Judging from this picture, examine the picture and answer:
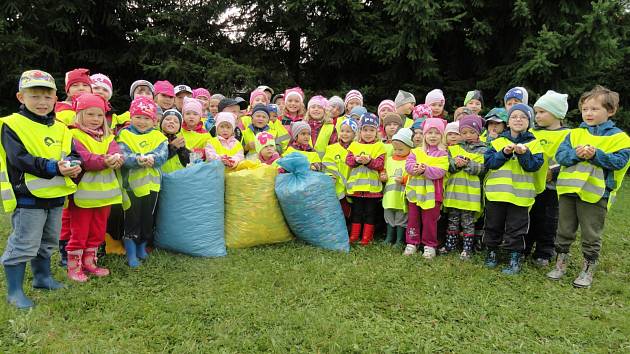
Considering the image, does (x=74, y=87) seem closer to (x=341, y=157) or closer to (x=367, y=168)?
(x=341, y=157)

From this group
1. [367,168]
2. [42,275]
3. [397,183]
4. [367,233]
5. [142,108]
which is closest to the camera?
[42,275]

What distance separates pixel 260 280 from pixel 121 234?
1.59 meters

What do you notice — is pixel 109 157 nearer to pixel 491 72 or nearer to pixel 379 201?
pixel 379 201

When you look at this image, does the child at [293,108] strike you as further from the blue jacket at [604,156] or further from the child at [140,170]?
the blue jacket at [604,156]

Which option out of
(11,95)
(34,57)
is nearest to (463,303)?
(34,57)

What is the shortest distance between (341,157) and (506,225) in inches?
72.3

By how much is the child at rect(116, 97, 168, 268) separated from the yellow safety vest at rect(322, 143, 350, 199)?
1790 mm

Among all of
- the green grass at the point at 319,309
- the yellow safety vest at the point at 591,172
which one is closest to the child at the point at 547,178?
the yellow safety vest at the point at 591,172

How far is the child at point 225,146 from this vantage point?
4582 mm

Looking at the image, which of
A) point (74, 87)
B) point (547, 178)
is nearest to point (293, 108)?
point (74, 87)

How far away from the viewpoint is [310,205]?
14.6ft

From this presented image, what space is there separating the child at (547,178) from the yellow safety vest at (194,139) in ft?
10.8

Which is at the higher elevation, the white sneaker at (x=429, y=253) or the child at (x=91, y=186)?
the child at (x=91, y=186)

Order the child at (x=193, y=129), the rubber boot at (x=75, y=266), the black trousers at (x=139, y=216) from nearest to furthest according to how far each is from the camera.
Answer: the rubber boot at (x=75, y=266) → the black trousers at (x=139, y=216) → the child at (x=193, y=129)
